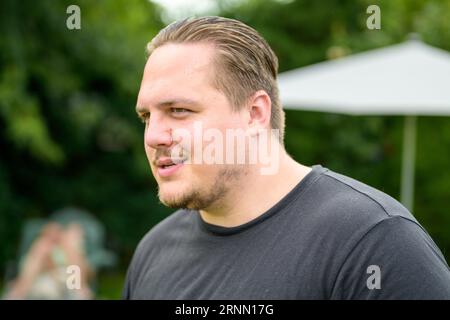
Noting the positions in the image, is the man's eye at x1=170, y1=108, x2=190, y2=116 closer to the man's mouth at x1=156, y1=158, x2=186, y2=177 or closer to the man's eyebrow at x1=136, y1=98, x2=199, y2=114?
the man's eyebrow at x1=136, y1=98, x2=199, y2=114

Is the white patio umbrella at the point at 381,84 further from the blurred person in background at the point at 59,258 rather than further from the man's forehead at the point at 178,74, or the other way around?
the man's forehead at the point at 178,74

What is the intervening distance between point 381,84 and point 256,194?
11.8 ft

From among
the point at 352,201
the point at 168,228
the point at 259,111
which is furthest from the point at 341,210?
the point at 168,228

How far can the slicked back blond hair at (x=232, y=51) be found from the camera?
1977 millimetres

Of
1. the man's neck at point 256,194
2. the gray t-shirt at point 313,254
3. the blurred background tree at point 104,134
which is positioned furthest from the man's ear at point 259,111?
the blurred background tree at point 104,134

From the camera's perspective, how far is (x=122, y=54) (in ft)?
28.9

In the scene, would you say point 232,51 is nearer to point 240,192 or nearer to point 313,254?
point 240,192

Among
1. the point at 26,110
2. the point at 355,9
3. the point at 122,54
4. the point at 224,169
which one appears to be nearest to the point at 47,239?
the point at 26,110

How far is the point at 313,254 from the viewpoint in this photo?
174cm

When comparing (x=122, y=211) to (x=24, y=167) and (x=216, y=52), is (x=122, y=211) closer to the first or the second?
(x=24, y=167)

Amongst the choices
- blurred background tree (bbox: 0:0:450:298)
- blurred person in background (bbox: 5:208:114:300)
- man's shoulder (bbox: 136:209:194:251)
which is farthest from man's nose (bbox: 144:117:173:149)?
blurred background tree (bbox: 0:0:450:298)

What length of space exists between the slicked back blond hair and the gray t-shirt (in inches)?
12.9

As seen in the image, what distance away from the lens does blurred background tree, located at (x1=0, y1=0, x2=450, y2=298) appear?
7688 millimetres

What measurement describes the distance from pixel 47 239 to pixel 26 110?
5.23 feet
